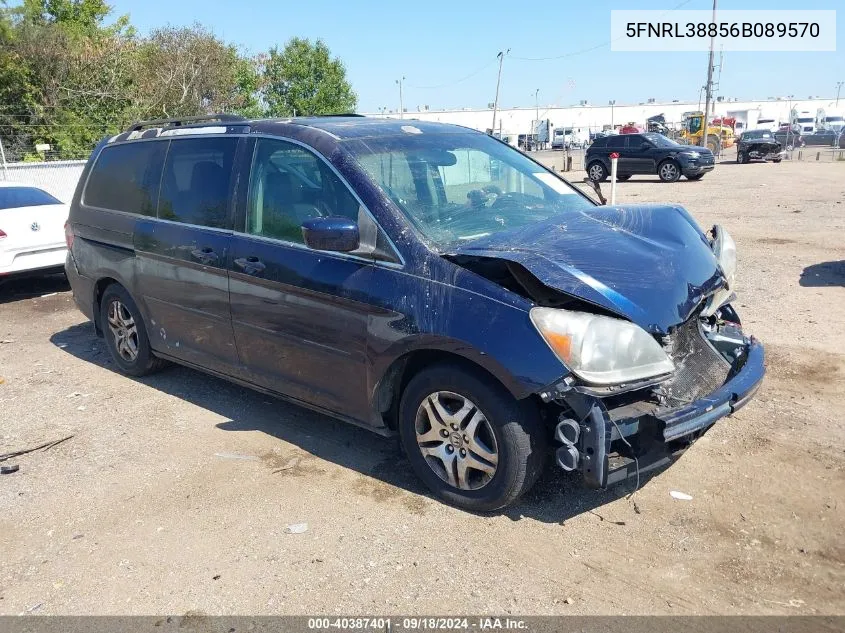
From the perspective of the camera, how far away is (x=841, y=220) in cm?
1291

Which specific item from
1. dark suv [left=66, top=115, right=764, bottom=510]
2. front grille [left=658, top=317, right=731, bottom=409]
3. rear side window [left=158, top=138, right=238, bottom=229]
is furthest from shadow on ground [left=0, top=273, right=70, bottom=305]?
front grille [left=658, top=317, right=731, bottom=409]

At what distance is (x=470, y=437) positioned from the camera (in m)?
3.45

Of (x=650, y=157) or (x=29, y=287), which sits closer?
(x=29, y=287)

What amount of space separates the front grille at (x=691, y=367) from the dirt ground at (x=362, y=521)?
0.62 metres

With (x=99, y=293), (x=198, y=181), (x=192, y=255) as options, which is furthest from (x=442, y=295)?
(x=99, y=293)

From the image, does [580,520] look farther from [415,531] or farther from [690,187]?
[690,187]

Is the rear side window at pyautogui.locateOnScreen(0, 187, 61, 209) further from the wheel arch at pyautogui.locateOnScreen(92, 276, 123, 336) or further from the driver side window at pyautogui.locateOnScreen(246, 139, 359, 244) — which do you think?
the driver side window at pyautogui.locateOnScreen(246, 139, 359, 244)

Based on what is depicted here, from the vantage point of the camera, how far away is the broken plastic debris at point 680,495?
3.69 metres

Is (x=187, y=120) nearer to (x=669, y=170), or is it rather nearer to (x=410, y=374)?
(x=410, y=374)

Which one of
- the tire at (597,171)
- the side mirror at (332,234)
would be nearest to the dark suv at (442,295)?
the side mirror at (332,234)

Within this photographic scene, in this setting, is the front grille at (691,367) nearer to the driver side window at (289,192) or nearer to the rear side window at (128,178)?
the driver side window at (289,192)

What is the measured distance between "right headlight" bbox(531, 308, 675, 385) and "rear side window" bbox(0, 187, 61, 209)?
27.2 feet

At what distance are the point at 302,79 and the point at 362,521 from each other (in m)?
46.4

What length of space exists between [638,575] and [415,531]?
1.06m
